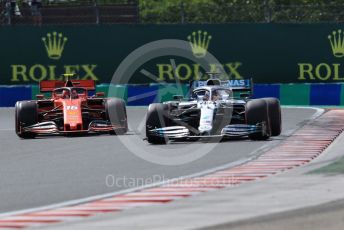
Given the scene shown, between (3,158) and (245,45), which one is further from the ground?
(245,45)

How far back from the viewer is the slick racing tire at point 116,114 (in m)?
18.8

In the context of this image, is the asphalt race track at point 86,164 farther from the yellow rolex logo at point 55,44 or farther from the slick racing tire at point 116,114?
the yellow rolex logo at point 55,44

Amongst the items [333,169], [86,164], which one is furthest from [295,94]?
[333,169]

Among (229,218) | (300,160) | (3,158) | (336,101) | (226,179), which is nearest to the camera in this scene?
(229,218)

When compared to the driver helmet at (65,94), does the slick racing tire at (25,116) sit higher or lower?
lower

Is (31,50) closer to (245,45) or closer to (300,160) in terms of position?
(245,45)

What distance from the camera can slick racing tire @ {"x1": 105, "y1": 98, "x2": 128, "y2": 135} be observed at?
1884 centimetres

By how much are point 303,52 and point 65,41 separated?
20.9 ft

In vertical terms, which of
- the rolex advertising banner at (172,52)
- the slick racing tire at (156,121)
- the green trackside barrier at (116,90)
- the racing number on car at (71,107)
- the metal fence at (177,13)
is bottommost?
the slick racing tire at (156,121)

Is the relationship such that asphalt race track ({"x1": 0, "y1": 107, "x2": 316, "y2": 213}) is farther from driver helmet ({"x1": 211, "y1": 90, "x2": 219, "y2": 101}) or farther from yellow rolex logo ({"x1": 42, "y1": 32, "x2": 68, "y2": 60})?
yellow rolex logo ({"x1": 42, "y1": 32, "x2": 68, "y2": 60})

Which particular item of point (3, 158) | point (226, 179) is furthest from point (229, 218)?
point (3, 158)

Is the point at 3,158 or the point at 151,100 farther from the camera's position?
the point at 151,100

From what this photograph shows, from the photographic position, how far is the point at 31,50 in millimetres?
28344

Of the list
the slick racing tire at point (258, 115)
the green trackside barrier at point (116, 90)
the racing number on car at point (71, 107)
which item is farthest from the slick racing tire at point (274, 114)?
the green trackside barrier at point (116, 90)
